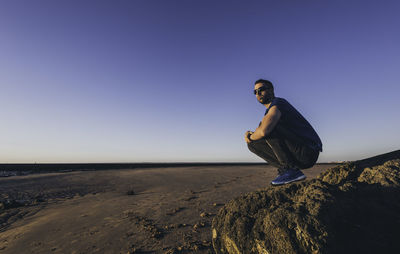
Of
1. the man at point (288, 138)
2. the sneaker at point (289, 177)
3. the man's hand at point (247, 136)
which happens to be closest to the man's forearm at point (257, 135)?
the man at point (288, 138)

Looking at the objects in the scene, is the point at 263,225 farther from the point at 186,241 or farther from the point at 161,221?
the point at 161,221

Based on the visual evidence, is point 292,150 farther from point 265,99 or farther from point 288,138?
point 265,99

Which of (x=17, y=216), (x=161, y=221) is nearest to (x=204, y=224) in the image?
(x=161, y=221)

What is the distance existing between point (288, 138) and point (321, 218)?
1.18m

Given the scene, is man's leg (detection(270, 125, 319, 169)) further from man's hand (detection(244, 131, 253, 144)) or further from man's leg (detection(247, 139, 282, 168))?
man's hand (detection(244, 131, 253, 144))

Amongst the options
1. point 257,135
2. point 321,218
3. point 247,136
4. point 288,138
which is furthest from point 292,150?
point 321,218

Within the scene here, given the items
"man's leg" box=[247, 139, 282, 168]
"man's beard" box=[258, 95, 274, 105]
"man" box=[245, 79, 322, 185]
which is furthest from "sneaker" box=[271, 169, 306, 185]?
"man's beard" box=[258, 95, 274, 105]

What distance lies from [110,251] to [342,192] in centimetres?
290

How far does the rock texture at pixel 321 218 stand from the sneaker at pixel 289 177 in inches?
11.1

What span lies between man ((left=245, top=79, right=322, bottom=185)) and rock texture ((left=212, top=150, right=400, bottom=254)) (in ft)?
1.23

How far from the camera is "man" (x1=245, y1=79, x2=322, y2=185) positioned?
2.38 m

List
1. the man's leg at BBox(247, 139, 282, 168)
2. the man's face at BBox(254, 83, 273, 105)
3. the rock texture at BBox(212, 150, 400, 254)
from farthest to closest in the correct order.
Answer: the man's face at BBox(254, 83, 273, 105), the man's leg at BBox(247, 139, 282, 168), the rock texture at BBox(212, 150, 400, 254)

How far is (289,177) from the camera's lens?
2.45 m

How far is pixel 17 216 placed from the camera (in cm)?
490
